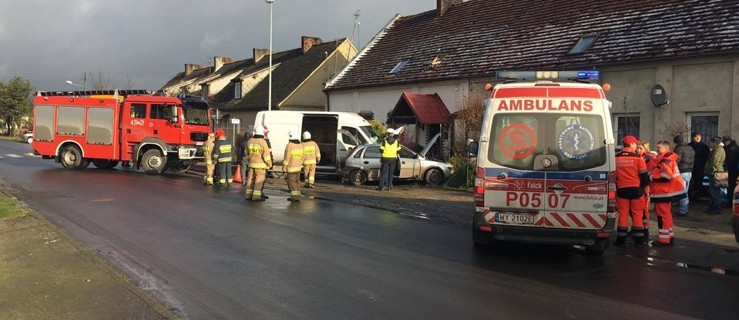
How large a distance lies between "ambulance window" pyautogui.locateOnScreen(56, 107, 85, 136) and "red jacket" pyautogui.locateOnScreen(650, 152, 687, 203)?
790 inches

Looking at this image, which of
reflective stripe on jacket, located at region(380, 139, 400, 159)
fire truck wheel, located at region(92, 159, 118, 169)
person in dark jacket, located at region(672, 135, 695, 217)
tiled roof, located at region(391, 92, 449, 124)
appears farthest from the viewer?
fire truck wheel, located at region(92, 159, 118, 169)

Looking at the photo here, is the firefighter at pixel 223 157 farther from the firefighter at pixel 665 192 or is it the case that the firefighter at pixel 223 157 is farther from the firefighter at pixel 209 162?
the firefighter at pixel 665 192

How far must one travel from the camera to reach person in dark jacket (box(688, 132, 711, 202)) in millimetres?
12938

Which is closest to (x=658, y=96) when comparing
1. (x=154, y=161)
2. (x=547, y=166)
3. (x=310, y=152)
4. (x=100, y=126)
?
(x=310, y=152)

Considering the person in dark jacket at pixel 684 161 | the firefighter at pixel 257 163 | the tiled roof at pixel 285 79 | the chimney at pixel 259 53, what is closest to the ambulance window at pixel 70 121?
the firefighter at pixel 257 163

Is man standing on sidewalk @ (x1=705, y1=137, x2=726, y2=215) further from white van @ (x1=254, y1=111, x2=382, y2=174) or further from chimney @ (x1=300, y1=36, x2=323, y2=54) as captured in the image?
chimney @ (x1=300, y1=36, x2=323, y2=54)

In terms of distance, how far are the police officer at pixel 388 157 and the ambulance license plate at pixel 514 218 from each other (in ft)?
29.2

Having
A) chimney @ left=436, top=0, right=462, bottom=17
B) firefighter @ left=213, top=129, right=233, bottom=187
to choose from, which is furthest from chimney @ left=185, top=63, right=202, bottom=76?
firefighter @ left=213, top=129, right=233, bottom=187

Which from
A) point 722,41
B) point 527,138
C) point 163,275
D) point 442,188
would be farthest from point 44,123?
point 722,41

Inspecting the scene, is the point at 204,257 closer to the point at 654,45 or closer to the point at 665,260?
the point at 665,260

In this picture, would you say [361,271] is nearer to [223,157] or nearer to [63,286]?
[63,286]

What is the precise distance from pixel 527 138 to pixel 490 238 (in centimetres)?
161

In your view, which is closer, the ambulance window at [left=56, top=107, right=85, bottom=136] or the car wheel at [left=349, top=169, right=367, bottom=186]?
the car wheel at [left=349, top=169, right=367, bottom=186]

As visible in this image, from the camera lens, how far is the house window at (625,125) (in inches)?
709
